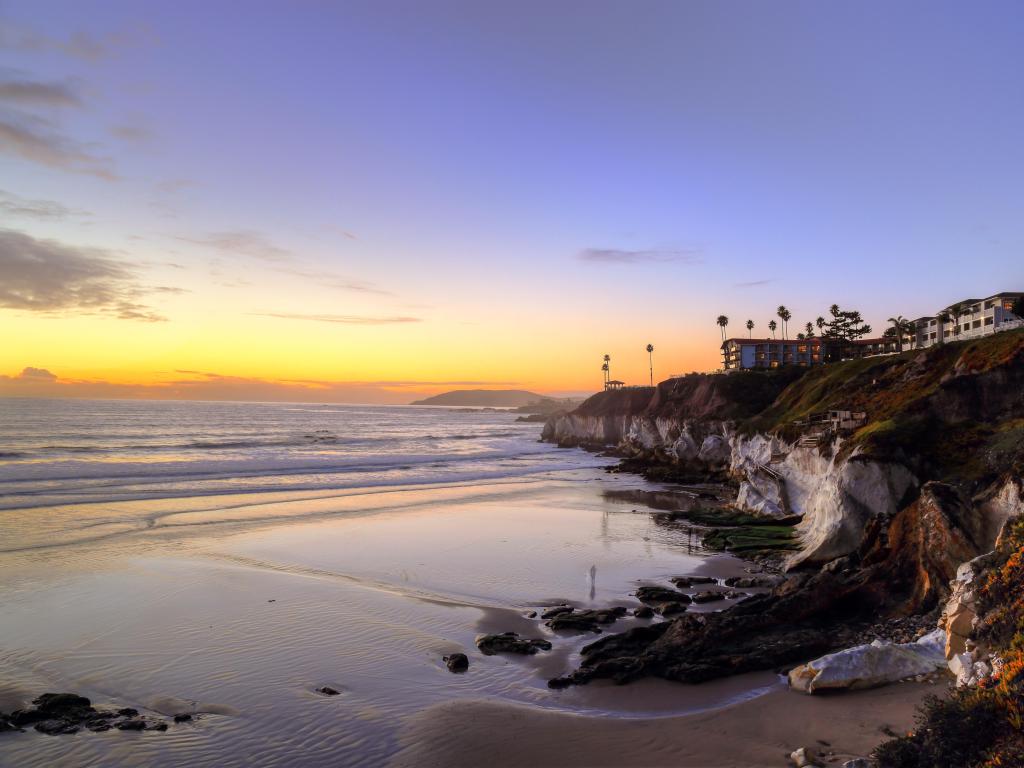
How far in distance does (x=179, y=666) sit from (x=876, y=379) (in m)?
37.3

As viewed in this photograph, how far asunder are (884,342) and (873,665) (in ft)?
313

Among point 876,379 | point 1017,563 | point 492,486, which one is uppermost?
point 876,379

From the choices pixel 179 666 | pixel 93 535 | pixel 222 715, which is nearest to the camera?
pixel 222 715

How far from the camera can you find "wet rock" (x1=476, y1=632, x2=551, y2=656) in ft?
48.4

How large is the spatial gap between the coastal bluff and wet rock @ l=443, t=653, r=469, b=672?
2517mm

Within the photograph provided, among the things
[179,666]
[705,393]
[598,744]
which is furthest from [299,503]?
[705,393]

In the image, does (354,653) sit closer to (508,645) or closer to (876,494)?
(508,645)

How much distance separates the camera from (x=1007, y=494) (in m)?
15.0

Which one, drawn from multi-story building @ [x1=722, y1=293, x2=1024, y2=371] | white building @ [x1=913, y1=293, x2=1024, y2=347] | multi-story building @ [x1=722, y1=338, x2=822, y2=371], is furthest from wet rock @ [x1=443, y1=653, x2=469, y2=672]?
multi-story building @ [x1=722, y1=338, x2=822, y2=371]

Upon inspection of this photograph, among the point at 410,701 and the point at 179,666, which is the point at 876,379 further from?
the point at 179,666

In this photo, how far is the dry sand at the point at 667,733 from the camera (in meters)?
9.98

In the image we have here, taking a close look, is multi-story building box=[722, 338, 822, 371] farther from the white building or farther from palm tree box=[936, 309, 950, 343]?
palm tree box=[936, 309, 950, 343]

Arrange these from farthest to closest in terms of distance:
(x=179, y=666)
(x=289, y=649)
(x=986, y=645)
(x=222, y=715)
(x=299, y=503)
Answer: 1. (x=299, y=503)
2. (x=289, y=649)
3. (x=179, y=666)
4. (x=222, y=715)
5. (x=986, y=645)

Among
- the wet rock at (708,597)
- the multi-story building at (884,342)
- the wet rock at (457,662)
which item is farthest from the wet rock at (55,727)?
the multi-story building at (884,342)
